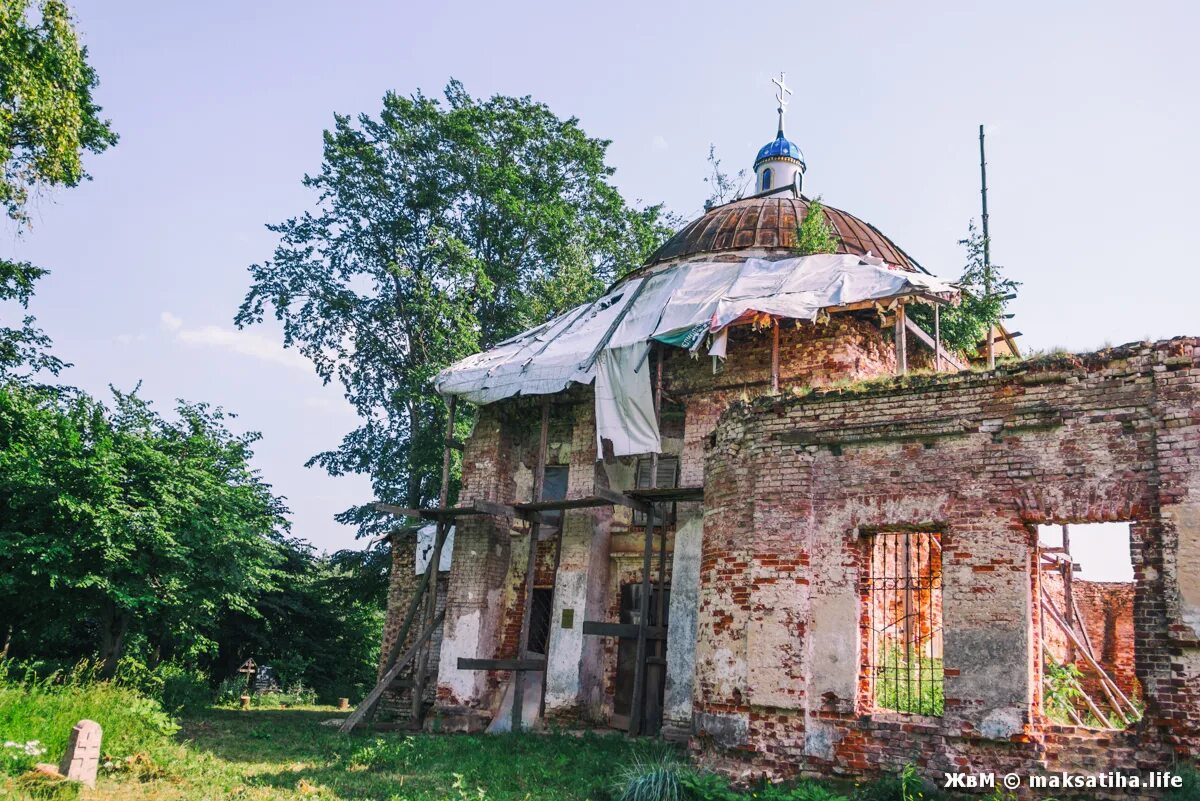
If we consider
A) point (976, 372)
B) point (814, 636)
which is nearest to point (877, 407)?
point (976, 372)

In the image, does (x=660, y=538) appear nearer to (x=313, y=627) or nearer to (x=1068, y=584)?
(x=1068, y=584)

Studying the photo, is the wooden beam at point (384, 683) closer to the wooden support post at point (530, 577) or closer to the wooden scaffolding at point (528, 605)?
the wooden scaffolding at point (528, 605)

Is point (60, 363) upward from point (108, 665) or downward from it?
upward

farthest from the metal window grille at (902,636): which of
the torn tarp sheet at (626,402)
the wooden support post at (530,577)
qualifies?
the wooden support post at (530,577)

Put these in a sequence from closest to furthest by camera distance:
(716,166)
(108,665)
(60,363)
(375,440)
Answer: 1. (108,665)
2. (60,363)
3. (375,440)
4. (716,166)

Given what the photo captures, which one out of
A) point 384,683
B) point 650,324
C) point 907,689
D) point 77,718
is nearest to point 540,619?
point 384,683

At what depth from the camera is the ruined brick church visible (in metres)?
8.29

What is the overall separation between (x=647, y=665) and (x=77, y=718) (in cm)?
740

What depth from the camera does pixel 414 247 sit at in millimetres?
24094

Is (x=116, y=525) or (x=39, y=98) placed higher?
(x=39, y=98)

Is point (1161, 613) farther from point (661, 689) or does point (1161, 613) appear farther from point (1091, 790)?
point (661, 689)

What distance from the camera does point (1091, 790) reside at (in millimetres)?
7762

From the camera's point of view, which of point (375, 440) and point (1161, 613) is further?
point (375, 440)

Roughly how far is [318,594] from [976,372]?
19594 millimetres
